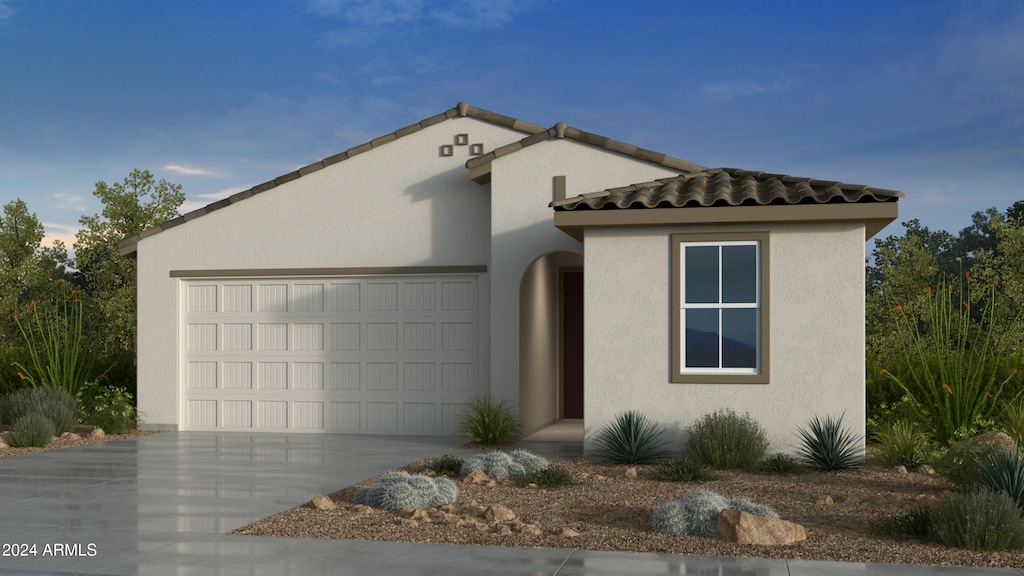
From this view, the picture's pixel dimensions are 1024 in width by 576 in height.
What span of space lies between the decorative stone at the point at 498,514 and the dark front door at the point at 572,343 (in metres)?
10.7

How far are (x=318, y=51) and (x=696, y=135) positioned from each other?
35.7 ft

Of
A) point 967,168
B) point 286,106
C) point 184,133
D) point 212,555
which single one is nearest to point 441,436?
point 212,555

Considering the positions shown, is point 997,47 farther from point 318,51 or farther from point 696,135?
point 318,51

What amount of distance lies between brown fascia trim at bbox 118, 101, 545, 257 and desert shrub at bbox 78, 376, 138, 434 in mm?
2585

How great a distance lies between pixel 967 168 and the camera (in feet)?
116

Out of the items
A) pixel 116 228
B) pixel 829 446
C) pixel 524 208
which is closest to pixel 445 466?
pixel 829 446

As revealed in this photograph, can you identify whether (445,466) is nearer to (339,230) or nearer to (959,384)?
(339,230)

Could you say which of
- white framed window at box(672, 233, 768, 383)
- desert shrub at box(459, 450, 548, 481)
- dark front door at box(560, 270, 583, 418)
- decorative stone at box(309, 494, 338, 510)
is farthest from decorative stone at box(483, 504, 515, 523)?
dark front door at box(560, 270, 583, 418)

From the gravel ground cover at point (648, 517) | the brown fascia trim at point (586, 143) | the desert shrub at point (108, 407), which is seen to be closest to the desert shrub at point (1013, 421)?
the gravel ground cover at point (648, 517)

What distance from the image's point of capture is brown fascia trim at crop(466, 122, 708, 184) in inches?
580

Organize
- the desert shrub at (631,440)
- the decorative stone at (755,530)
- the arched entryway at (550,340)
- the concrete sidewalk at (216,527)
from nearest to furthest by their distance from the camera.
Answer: the concrete sidewalk at (216,527)
the decorative stone at (755,530)
the desert shrub at (631,440)
the arched entryway at (550,340)

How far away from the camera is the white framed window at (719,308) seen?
12.4 metres

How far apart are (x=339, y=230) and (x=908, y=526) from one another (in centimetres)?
1091

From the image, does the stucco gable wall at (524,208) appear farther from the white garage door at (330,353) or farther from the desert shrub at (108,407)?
the desert shrub at (108,407)
